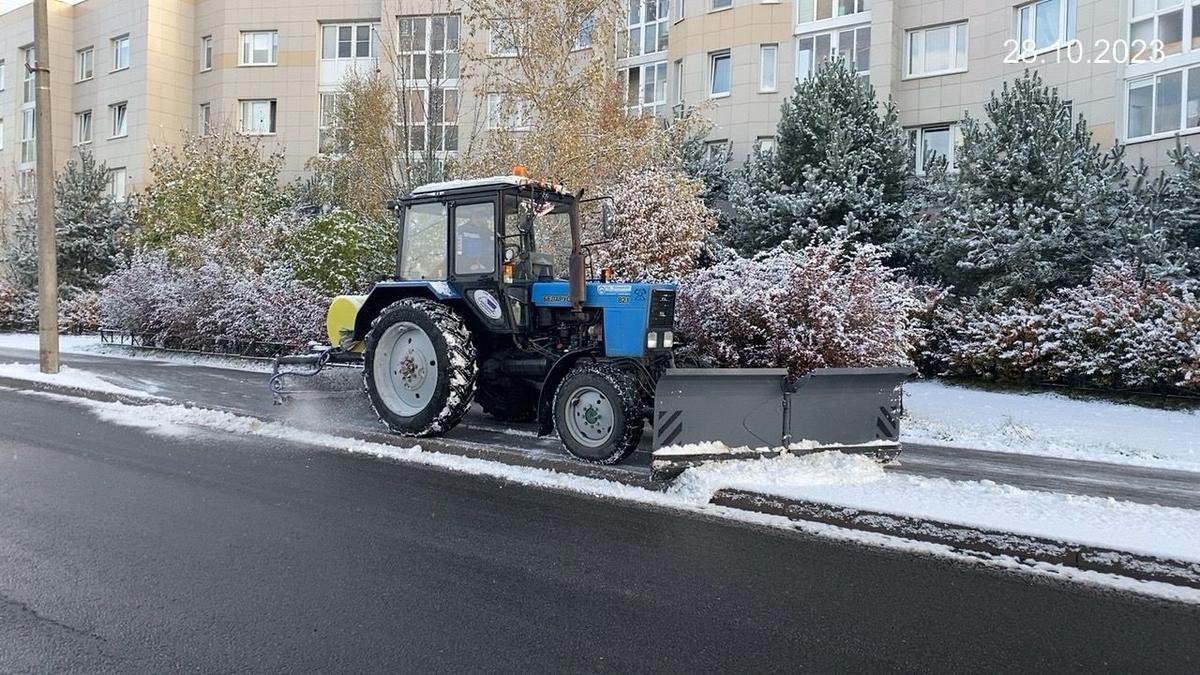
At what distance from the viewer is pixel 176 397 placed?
11867mm

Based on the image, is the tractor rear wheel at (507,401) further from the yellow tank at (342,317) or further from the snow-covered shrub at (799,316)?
the snow-covered shrub at (799,316)

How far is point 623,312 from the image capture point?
24.1ft

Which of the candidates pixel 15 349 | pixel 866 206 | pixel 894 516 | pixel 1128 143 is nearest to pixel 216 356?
pixel 15 349

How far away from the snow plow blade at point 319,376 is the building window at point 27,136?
114 feet

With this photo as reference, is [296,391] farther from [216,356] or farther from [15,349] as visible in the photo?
[15,349]

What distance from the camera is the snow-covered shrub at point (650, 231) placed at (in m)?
14.7

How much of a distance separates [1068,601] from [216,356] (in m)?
18.4

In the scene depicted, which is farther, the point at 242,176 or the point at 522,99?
the point at 242,176

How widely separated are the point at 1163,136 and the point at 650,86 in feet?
48.0

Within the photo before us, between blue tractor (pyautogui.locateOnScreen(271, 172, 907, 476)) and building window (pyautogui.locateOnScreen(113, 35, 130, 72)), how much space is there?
107 feet

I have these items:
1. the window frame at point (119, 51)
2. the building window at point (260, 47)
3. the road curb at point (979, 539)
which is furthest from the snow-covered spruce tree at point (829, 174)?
the window frame at point (119, 51)

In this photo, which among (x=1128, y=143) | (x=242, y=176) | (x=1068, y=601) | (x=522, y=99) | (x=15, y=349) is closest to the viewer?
(x=1068, y=601)

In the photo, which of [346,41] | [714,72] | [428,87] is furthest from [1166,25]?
[346,41]

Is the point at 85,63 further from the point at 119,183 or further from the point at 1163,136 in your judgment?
the point at 1163,136
